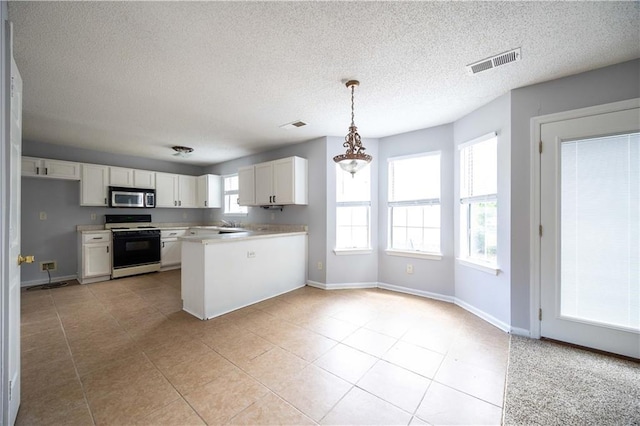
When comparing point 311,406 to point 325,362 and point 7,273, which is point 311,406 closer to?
point 325,362

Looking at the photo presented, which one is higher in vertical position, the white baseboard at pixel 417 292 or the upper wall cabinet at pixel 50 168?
the upper wall cabinet at pixel 50 168

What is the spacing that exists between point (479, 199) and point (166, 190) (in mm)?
6145

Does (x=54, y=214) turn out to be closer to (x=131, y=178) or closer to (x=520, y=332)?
(x=131, y=178)

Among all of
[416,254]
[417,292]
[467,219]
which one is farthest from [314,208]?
[467,219]

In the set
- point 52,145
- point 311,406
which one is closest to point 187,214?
point 52,145

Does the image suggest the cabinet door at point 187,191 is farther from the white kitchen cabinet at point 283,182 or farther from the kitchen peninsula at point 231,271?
the kitchen peninsula at point 231,271

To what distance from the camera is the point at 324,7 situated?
157 centimetres

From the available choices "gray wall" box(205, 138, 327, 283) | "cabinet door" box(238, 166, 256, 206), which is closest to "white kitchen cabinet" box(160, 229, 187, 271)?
"cabinet door" box(238, 166, 256, 206)

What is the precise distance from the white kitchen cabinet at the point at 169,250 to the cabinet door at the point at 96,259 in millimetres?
913

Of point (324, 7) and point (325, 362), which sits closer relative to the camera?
point (324, 7)

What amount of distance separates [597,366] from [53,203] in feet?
25.3

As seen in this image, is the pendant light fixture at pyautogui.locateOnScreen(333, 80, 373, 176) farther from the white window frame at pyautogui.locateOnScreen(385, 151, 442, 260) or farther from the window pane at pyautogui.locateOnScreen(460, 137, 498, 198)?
the white window frame at pyautogui.locateOnScreen(385, 151, 442, 260)

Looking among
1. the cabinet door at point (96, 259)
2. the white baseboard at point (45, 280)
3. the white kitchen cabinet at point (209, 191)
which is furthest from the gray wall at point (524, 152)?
the white baseboard at point (45, 280)

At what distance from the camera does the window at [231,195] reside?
597 cm
